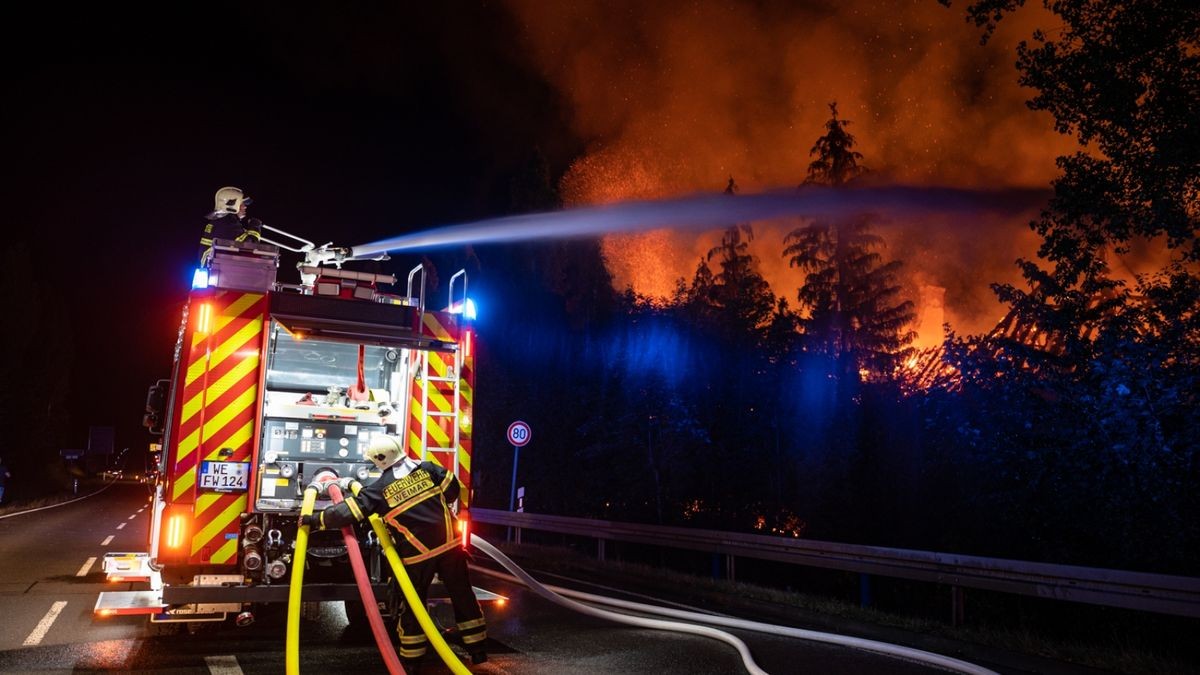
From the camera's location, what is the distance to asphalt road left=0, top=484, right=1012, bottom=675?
6.20m

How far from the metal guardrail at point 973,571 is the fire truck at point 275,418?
1.98 metres

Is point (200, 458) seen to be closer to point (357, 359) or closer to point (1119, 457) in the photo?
point (357, 359)

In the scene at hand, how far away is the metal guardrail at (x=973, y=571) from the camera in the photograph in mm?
6801

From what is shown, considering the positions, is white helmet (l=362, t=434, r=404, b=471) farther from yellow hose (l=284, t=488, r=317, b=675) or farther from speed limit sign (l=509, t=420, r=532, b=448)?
speed limit sign (l=509, t=420, r=532, b=448)

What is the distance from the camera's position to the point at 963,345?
1323 cm

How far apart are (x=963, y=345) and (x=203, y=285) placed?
1071 cm

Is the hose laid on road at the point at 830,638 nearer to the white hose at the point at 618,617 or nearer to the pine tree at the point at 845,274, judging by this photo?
the white hose at the point at 618,617

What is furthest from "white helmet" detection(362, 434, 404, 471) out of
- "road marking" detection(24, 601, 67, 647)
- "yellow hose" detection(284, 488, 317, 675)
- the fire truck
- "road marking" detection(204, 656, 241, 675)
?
"road marking" detection(24, 601, 67, 647)

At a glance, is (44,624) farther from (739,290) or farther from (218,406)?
(739,290)

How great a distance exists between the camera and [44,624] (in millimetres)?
7527

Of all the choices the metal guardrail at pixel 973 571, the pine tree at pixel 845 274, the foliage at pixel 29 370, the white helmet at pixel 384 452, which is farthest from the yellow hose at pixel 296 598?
the foliage at pixel 29 370

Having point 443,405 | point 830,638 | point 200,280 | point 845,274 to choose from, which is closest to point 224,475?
point 200,280

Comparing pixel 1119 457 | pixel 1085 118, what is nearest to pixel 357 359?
pixel 1119 457

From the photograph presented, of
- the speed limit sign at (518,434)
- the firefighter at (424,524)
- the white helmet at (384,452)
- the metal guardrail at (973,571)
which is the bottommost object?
the metal guardrail at (973,571)
